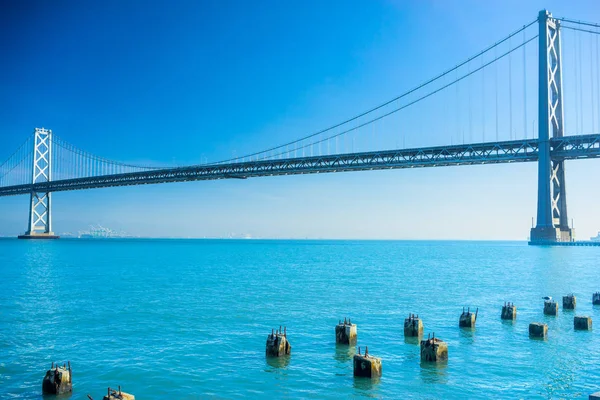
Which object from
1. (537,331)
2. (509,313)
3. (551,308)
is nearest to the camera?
(537,331)

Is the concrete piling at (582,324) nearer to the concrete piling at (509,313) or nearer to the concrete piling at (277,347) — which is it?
the concrete piling at (509,313)

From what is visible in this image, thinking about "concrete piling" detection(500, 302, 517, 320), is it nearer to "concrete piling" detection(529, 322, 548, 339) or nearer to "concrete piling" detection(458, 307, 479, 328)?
"concrete piling" detection(458, 307, 479, 328)

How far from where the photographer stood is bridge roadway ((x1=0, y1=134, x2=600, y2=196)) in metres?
61.5

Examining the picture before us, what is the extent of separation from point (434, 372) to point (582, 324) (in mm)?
8279

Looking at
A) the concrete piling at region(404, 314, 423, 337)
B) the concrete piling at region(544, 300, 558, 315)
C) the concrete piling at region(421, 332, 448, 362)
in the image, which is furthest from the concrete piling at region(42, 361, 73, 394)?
the concrete piling at region(544, 300, 558, 315)

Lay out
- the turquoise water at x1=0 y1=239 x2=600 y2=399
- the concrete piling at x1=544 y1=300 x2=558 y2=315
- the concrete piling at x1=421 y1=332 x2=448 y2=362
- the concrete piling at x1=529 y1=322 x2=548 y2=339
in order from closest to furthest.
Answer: the turquoise water at x1=0 y1=239 x2=600 y2=399 < the concrete piling at x1=421 y1=332 x2=448 y2=362 < the concrete piling at x1=529 y1=322 x2=548 y2=339 < the concrete piling at x1=544 y1=300 x2=558 y2=315

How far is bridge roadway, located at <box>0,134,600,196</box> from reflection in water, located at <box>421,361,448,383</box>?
5259 centimetres

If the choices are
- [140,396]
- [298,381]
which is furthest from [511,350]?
[140,396]

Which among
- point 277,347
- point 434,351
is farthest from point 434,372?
point 277,347

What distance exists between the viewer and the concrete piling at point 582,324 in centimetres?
1745

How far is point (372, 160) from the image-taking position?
6756cm

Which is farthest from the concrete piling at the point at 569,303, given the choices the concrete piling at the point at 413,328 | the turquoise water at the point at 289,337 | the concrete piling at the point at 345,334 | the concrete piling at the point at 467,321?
the concrete piling at the point at 345,334

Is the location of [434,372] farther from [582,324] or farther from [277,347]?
[582,324]

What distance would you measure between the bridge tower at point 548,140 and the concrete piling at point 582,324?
4690 cm
